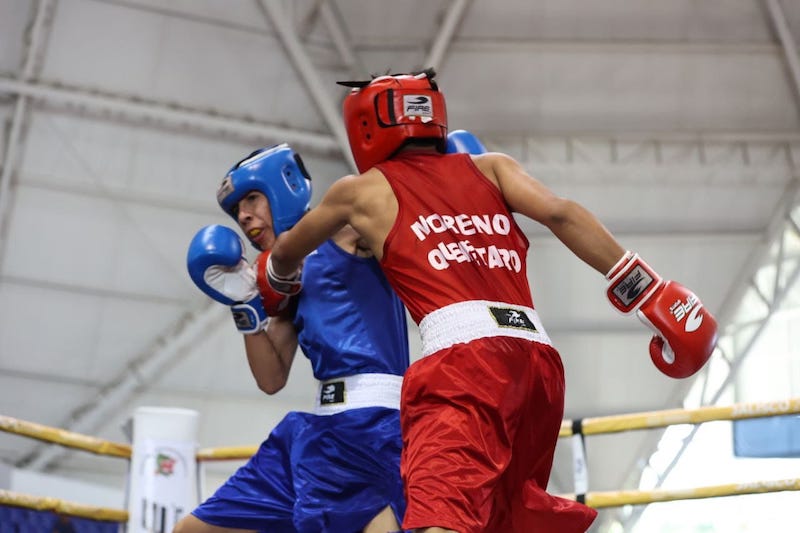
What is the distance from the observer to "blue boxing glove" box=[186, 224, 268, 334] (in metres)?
2.75

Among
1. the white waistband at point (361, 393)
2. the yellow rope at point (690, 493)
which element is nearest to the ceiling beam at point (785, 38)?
the yellow rope at point (690, 493)

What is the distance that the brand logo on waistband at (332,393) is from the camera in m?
2.58

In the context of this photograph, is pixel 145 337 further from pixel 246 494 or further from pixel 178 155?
pixel 246 494

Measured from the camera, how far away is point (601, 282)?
357 inches

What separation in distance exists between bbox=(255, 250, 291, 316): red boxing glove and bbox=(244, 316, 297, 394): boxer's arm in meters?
0.05

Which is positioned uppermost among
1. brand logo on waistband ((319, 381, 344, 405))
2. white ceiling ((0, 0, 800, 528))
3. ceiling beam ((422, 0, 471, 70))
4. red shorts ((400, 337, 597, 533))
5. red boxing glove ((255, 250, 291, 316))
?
ceiling beam ((422, 0, 471, 70))

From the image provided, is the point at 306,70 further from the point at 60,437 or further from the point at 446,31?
the point at 60,437

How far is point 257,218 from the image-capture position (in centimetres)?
294

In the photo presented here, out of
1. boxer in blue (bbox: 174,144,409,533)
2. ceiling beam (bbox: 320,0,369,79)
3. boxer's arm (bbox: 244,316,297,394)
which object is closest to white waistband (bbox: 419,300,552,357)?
boxer in blue (bbox: 174,144,409,533)

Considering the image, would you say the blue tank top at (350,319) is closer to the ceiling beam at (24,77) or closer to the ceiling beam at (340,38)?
the ceiling beam at (24,77)

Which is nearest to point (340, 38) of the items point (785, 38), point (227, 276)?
point (785, 38)

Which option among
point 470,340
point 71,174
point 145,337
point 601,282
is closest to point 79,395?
point 145,337

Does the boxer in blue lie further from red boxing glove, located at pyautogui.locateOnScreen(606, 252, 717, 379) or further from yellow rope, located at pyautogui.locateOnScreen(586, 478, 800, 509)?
yellow rope, located at pyautogui.locateOnScreen(586, 478, 800, 509)

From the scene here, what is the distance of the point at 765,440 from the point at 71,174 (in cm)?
624
